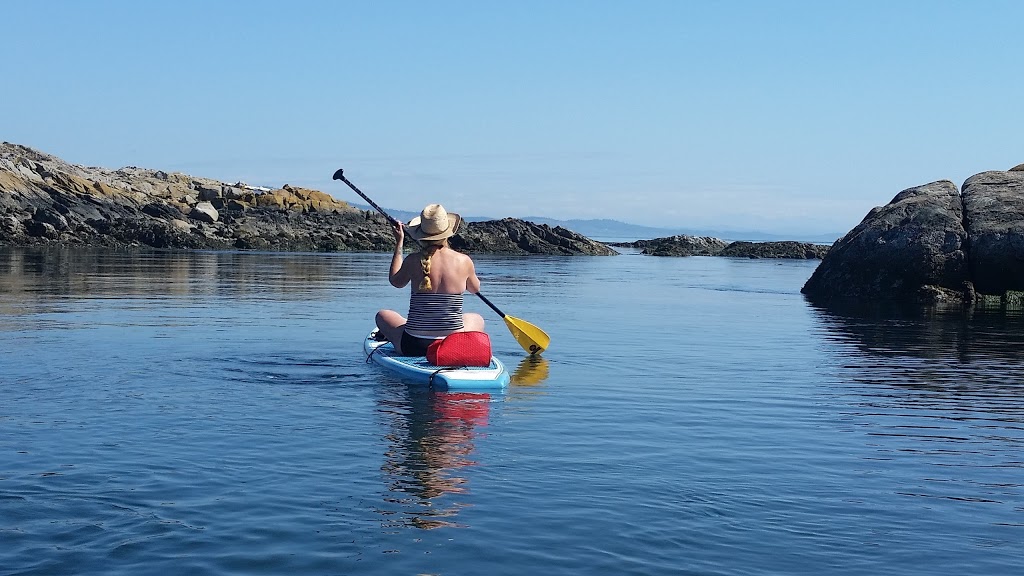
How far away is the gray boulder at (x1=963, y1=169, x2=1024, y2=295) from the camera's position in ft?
105

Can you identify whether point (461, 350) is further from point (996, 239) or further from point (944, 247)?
point (996, 239)

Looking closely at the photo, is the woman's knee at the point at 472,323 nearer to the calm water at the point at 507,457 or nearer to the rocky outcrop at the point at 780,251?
the calm water at the point at 507,457

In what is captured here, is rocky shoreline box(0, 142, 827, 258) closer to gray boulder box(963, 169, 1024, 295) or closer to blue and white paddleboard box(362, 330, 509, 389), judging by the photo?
gray boulder box(963, 169, 1024, 295)

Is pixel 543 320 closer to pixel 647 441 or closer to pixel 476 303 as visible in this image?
pixel 476 303

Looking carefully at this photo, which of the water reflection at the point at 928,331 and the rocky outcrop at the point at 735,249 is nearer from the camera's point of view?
the water reflection at the point at 928,331

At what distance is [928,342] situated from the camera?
71.9ft

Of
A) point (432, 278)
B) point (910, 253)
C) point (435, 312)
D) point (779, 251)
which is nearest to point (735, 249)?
point (779, 251)

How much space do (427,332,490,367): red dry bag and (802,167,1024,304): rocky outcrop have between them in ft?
76.6

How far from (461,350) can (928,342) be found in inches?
485

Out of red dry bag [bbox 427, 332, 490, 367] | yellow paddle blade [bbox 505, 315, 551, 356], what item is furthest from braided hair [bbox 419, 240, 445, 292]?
yellow paddle blade [bbox 505, 315, 551, 356]

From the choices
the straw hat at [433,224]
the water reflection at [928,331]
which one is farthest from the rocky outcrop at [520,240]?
the straw hat at [433,224]

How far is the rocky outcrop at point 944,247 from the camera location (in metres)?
32.3

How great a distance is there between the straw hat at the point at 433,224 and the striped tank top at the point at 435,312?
0.81m

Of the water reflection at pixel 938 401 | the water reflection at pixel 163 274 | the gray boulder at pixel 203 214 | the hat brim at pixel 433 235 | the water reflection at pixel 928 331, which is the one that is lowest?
the water reflection at pixel 938 401
